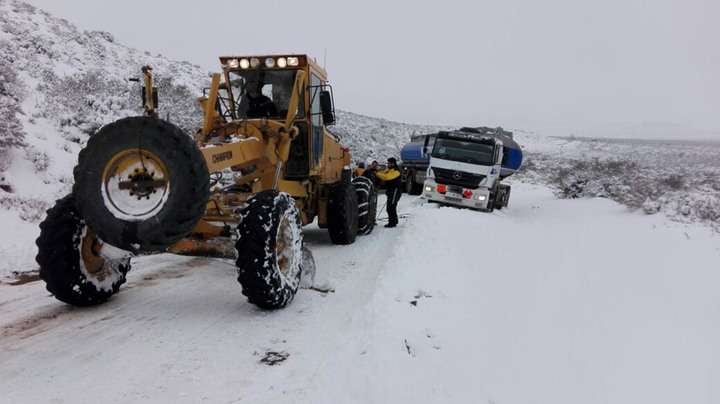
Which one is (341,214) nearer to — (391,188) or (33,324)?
(391,188)

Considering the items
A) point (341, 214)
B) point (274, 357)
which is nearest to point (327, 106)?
point (341, 214)

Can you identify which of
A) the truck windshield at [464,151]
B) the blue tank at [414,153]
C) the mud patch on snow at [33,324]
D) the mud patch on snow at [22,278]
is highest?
the truck windshield at [464,151]

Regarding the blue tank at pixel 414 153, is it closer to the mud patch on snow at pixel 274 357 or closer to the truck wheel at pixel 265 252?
the truck wheel at pixel 265 252

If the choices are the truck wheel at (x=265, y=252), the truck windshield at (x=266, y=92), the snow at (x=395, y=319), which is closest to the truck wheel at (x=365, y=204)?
the snow at (x=395, y=319)

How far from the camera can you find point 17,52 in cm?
1723

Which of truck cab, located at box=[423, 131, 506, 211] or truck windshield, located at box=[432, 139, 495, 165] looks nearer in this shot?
truck cab, located at box=[423, 131, 506, 211]

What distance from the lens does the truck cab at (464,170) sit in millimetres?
15828

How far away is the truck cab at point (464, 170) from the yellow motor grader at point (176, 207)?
9328 mm

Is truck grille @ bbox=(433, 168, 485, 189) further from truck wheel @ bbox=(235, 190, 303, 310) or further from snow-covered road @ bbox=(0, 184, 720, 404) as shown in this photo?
truck wheel @ bbox=(235, 190, 303, 310)

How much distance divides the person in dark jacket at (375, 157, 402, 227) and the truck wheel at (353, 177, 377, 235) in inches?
37.7

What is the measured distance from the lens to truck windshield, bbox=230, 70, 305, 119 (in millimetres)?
7828

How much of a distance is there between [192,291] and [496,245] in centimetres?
688

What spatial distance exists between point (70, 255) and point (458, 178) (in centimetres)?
1275

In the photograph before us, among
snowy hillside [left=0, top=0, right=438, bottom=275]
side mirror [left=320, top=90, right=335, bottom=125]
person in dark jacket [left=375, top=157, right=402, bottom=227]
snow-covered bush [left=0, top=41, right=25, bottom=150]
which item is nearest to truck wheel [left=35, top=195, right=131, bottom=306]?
→ snowy hillside [left=0, top=0, right=438, bottom=275]
